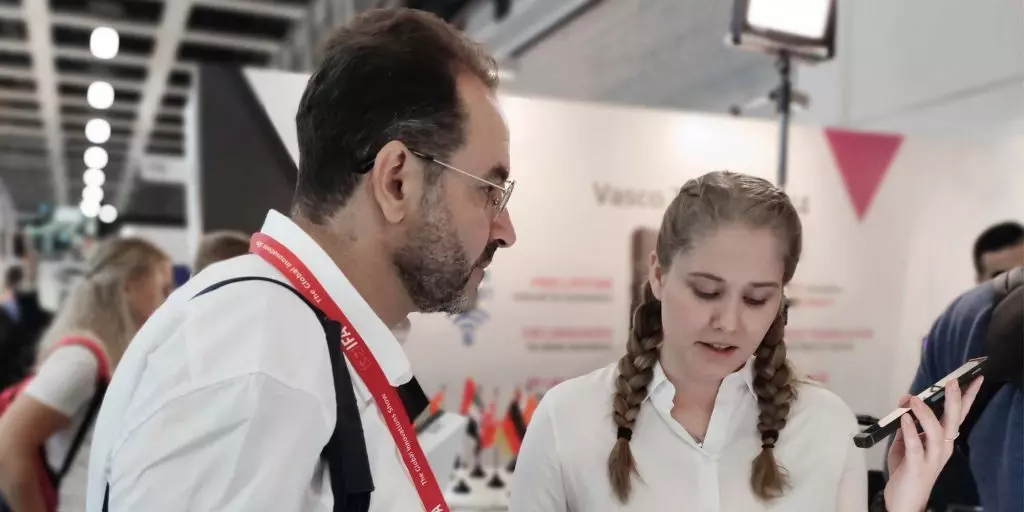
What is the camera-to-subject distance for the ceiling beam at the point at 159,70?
6.39 m

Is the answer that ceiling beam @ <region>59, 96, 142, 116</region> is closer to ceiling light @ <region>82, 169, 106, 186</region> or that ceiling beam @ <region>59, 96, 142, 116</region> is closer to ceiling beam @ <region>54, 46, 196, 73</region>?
ceiling beam @ <region>54, 46, 196, 73</region>

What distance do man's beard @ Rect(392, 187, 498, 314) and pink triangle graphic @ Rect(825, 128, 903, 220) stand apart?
2700mm

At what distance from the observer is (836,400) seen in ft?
3.65

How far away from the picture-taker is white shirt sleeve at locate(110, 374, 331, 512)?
24.8 inches

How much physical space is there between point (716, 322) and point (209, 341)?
0.61 m

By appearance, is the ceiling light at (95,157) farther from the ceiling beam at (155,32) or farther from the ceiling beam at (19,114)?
the ceiling beam at (155,32)

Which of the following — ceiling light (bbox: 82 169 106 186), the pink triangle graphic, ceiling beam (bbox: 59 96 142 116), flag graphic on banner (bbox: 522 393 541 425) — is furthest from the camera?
ceiling light (bbox: 82 169 106 186)

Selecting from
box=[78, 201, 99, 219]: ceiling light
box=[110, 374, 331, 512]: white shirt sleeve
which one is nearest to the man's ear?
box=[110, 374, 331, 512]: white shirt sleeve

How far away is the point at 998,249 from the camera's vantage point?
1.83m

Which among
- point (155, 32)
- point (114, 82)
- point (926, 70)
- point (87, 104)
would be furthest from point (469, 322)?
point (87, 104)

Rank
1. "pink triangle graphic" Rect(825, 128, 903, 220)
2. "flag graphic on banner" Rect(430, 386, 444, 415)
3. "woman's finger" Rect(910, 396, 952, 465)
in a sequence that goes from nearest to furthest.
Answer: "woman's finger" Rect(910, 396, 952, 465)
"flag graphic on banner" Rect(430, 386, 444, 415)
"pink triangle graphic" Rect(825, 128, 903, 220)

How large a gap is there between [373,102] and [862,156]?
117 inches

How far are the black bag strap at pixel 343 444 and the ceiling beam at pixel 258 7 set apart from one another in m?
6.19

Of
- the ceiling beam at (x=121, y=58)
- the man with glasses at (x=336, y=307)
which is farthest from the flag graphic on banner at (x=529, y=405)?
the ceiling beam at (x=121, y=58)
